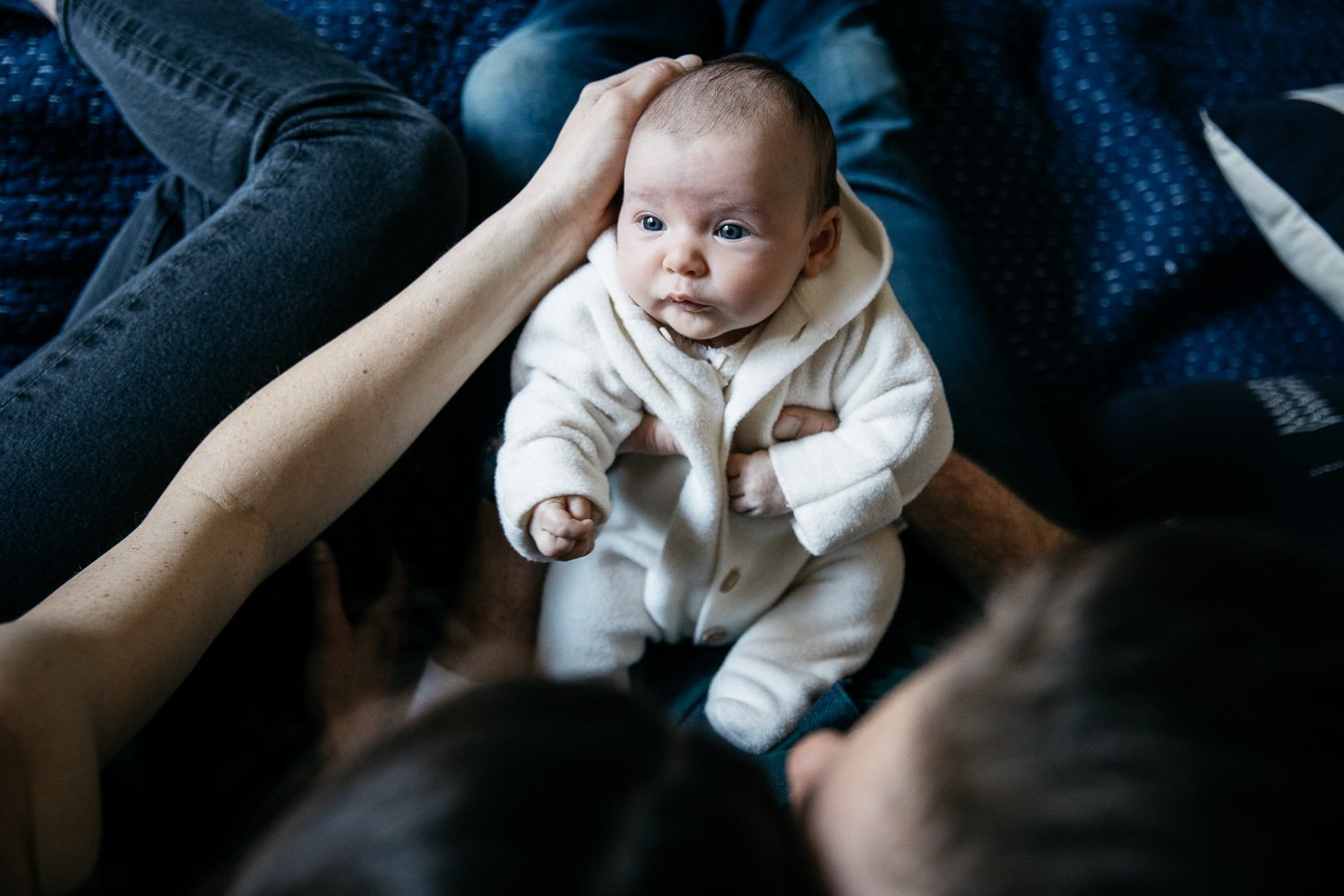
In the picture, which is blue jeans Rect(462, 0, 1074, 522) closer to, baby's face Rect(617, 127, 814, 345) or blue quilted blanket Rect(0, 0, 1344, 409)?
blue quilted blanket Rect(0, 0, 1344, 409)

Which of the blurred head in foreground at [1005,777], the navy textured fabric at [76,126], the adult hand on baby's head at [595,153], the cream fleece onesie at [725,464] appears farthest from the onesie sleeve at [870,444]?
the navy textured fabric at [76,126]

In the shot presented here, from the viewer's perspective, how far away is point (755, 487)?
809 mm

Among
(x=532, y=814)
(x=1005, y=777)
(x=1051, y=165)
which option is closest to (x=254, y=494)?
(x=532, y=814)

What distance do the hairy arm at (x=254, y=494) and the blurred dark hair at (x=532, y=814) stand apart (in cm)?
24

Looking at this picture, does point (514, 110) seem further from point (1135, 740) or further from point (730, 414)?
point (1135, 740)

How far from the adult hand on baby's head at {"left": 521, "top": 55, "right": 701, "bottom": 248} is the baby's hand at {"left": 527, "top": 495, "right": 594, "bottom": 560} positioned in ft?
0.92

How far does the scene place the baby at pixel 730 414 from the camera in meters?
0.72

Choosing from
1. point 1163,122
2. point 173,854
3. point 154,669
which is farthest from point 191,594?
point 1163,122

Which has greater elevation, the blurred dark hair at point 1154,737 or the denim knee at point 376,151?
the blurred dark hair at point 1154,737

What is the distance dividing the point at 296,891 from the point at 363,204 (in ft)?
2.52

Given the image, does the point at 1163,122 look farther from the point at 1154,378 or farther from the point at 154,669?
the point at 154,669

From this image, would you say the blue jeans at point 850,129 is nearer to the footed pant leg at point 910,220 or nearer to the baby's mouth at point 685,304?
the footed pant leg at point 910,220

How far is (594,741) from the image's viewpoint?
14.6 inches

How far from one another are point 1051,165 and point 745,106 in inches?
34.4
